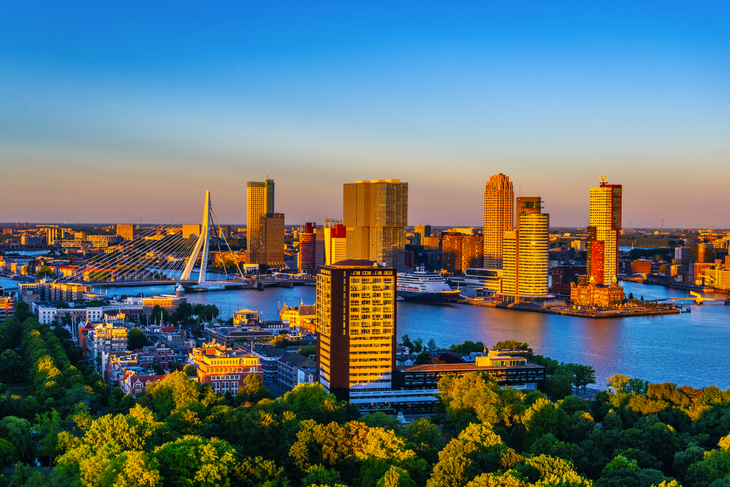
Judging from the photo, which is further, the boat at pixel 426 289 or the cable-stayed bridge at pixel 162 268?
the cable-stayed bridge at pixel 162 268

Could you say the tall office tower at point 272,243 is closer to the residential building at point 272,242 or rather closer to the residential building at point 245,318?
the residential building at point 272,242

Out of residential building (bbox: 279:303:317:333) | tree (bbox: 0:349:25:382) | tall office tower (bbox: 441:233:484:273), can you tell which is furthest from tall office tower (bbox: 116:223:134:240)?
tree (bbox: 0:349:25:382)

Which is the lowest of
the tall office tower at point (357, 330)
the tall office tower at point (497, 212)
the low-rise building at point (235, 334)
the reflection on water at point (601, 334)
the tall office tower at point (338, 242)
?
the reflection on water at point (601, 334)

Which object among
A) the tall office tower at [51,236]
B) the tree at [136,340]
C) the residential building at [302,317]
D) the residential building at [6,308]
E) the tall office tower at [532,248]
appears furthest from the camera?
the tall office tower at [51,236]

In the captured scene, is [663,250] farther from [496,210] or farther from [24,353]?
[24,353]

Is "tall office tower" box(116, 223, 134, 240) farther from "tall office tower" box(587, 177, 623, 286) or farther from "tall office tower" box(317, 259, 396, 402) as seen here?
"tall office tower" box(317, 259, 396, 402)

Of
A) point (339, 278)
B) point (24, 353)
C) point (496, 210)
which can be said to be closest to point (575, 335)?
point (339, 278)

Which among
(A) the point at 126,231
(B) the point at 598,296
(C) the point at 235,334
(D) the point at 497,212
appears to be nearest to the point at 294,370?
(C) the point at 235,334

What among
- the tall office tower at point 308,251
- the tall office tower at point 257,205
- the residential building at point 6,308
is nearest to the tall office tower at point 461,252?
the tall office tower at point 308,251
